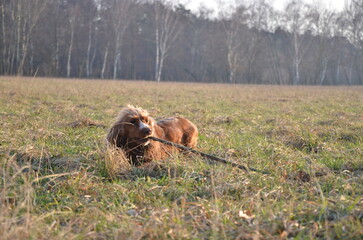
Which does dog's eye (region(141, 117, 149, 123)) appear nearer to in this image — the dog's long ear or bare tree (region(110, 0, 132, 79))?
the dog's long ear

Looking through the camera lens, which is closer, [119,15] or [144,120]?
[144,120]

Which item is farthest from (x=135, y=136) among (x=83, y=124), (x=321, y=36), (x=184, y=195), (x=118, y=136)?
(x=321, y=36)

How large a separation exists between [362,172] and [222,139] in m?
2.51

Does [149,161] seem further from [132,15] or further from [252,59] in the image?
[252,59]

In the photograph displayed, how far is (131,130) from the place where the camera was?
399cm

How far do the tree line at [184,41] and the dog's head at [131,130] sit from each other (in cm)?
3290

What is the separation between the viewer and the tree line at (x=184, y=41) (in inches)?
1523

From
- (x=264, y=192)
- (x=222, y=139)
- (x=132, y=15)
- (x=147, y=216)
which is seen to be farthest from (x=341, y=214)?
(x=132, y=15)

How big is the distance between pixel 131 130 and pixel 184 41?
48154 millimetres

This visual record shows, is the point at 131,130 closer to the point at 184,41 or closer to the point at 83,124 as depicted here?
the point at 83,124

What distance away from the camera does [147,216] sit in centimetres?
244

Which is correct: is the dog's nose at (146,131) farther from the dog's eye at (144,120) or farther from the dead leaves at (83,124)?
the dead leaves at (83,124)

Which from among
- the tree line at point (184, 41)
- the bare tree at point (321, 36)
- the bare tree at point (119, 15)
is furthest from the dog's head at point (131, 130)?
the bare tree at point (321, 36)

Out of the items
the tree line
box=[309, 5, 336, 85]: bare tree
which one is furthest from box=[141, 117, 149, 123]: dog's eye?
box=[309, 5, 336, 85]: bare tree
